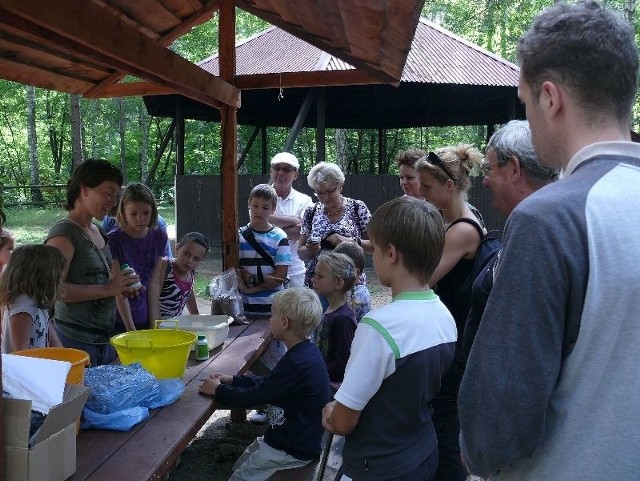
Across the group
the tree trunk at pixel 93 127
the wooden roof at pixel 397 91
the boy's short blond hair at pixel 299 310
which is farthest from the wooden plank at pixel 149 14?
the tree trunk at pixel 93 127

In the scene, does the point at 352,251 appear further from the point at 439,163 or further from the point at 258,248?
the point at 439,163

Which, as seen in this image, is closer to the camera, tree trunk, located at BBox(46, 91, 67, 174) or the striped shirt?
the striped shirt

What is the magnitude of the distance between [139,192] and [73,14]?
1.57 meters

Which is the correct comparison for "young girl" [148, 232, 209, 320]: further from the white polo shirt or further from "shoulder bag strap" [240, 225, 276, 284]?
the white polo shirt

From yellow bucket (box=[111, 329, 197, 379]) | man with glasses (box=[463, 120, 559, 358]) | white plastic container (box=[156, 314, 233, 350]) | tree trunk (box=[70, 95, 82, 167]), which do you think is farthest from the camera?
tree trunk (box=[70, 95, 82, 167])

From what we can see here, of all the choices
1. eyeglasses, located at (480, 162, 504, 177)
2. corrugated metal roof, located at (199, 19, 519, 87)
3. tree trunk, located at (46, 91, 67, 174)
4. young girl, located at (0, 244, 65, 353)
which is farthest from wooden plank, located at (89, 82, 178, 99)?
tree trunk, located at (46, 91, 67, 174)

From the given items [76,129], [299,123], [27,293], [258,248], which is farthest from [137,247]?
[76,129]

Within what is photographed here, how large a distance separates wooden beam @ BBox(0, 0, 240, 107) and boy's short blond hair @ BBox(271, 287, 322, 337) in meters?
1.40

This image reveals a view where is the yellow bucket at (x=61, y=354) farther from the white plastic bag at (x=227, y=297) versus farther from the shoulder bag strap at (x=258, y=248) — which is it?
the shoulder bag strap at (x=258, y=248)

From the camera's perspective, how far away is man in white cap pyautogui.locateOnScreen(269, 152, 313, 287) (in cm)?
501

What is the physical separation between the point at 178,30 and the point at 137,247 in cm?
214

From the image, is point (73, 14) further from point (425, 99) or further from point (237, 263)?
point (425, 99)

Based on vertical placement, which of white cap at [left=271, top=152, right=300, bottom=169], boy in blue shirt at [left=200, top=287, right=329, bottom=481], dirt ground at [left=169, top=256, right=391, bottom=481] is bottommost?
dirt ground at [left=169, top=256, right=391, bottom=481]

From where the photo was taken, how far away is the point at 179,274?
13.6 ft
